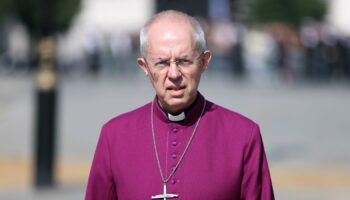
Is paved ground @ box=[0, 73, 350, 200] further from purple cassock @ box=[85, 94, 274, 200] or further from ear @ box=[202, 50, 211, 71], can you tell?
ear @ box=[202, 50, 211, 71]

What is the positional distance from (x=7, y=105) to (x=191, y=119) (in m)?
20.6

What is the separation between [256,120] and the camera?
64.7 feet

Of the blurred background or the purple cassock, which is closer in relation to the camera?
the purple cassock

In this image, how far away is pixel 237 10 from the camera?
6309cm

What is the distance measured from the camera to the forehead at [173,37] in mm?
3570

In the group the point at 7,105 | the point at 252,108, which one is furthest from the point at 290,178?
the point at 7,105

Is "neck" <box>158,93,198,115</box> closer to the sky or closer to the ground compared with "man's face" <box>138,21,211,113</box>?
closer to the ground

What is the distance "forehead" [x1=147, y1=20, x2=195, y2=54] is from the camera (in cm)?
357

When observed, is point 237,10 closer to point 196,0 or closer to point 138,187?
point 196,0

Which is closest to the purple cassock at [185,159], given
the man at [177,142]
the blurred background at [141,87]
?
the man at [177,142]

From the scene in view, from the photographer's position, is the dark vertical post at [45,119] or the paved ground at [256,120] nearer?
the dark vertical post at [45,119]

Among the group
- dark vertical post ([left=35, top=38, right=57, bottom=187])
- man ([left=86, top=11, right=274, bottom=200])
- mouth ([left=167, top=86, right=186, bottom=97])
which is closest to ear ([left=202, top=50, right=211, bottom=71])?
man ([left=86, top=11, right=274, bottom=200])

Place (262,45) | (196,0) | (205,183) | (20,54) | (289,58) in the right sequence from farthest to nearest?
(196,0) < (262,45) < (20,54) < (289,58) < (205,183)

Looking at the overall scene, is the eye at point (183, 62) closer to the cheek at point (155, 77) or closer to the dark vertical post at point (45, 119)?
the cheek at point (155, 77)
